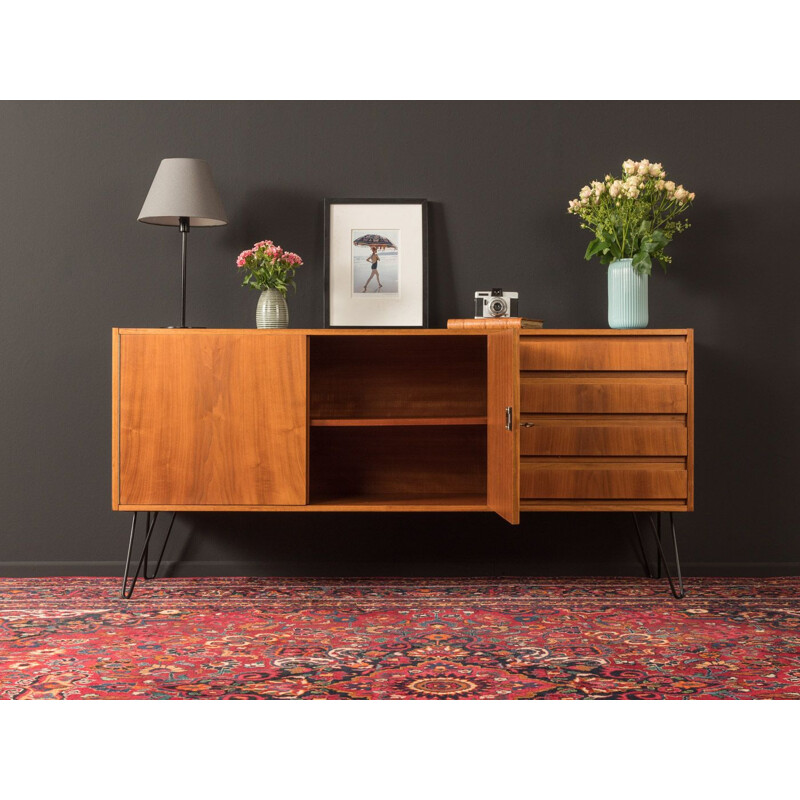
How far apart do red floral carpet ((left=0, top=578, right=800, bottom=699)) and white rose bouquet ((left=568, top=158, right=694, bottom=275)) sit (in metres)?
1.41

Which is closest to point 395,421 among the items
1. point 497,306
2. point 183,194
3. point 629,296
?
point 497,306

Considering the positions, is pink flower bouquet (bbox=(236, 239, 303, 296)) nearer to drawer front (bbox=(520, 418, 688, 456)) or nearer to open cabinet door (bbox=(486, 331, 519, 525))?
open cabinet door (bbox=(486, 331, 519, 525))

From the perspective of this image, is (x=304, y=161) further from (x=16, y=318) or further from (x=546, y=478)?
(x=546, y=478)

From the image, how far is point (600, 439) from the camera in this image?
3.25 meters

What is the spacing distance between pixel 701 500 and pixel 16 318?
3.17 metres

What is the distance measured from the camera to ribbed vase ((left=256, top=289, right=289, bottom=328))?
3.46 meters

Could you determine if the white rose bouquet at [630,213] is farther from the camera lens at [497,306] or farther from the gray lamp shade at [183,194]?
the gray lamp shade at [183,194]

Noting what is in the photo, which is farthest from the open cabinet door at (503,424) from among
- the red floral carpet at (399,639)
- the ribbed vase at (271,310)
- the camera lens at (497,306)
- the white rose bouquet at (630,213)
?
the ribbed vase at (271,310)

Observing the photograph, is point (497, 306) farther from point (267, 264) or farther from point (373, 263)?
point (267, 264)

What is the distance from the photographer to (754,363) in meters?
3.70

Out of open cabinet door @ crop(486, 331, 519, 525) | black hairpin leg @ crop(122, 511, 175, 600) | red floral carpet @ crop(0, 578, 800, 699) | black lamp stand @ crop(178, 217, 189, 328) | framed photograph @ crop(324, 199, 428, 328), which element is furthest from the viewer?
framed photograph @ crop(324, 199, 428, 328)

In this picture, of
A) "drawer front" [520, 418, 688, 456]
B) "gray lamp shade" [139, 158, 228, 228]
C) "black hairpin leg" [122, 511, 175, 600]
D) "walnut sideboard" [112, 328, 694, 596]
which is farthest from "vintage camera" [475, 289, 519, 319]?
"black hairpin leg" [122, 511, 175, 600]

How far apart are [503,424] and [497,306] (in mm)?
656

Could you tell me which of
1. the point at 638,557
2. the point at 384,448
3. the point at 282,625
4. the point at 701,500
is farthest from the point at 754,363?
the point at 282,625
